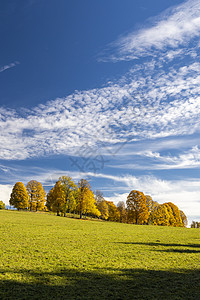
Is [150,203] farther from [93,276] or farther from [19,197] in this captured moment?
[93,276]

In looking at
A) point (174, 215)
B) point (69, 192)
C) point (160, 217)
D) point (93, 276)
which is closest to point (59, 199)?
point (69, 192)

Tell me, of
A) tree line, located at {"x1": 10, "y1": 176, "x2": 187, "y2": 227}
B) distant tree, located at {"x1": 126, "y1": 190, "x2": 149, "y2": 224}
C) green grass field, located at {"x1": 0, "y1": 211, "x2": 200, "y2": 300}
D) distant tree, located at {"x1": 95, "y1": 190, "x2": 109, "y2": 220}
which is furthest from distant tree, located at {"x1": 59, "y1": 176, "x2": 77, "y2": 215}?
green grass field, located at {"x1": 0, "y1": 211, "x2": 200, "y2": 300}

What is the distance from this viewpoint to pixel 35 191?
6719cm

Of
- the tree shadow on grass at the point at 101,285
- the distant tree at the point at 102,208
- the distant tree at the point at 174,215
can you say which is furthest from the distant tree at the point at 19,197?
the tree shadow on grass at the point at 101,285

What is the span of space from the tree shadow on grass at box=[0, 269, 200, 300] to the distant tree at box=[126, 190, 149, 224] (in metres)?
50.0

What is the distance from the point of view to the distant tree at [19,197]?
62969 mm

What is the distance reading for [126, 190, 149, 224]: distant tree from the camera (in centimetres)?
5562

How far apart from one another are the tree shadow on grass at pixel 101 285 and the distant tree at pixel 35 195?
207ft

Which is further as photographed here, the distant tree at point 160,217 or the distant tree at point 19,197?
the distant tree at point 160,217

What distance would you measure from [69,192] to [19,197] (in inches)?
730

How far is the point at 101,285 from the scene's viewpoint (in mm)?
6145

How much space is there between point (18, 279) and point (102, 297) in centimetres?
260

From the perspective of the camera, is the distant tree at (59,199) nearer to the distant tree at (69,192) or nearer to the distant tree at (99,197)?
the distant tree at (69,192)

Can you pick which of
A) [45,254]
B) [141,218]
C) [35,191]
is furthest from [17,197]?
[45,254]
